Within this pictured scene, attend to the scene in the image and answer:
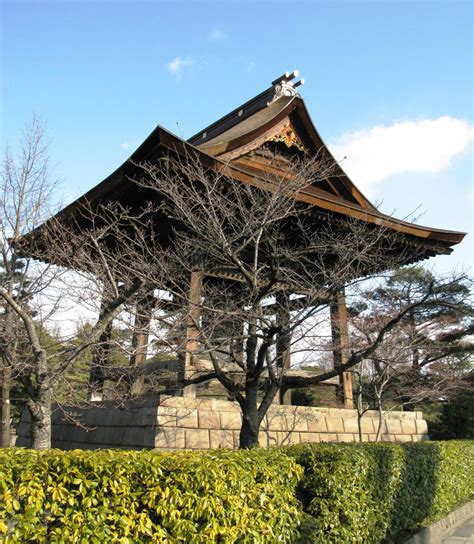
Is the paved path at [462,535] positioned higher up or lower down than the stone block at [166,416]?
lower down

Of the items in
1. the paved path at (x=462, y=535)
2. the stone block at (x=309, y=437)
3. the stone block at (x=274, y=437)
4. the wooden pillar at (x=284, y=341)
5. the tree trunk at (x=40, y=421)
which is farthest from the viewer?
the stone block at (x=309, y=437)

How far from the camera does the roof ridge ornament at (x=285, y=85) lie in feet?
36.9

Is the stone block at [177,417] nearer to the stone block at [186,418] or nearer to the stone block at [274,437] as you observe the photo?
the stone block at [186,418]

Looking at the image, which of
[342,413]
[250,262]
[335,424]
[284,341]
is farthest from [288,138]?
[335,424]

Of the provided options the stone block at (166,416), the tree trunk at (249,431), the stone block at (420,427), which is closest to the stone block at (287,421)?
the stone block at (166,416)

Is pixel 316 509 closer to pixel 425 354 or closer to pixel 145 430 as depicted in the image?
pixel 145 430

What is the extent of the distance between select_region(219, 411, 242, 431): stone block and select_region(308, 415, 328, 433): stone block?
5.48 ft

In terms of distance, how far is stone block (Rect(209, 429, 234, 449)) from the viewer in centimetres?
717

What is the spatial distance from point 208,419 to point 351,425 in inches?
144

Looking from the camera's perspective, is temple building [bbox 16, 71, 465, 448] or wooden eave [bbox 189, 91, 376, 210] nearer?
temple building [bbox 16, 71, 465, 448]

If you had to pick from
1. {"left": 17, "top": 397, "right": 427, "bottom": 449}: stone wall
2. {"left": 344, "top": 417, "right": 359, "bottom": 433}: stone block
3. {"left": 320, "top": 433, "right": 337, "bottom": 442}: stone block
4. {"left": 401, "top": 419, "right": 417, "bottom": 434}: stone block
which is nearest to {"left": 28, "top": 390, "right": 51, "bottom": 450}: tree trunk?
{"left": 17, "top": 397, "right": 427, "bottom": 449}: stone wall

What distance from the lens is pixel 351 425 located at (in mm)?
9414

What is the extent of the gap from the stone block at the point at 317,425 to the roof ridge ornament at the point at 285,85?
742 centimetres

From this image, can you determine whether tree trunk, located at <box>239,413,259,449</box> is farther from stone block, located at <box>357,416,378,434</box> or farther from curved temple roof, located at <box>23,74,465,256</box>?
stone block, located at <box>357,416,378,434</box>
